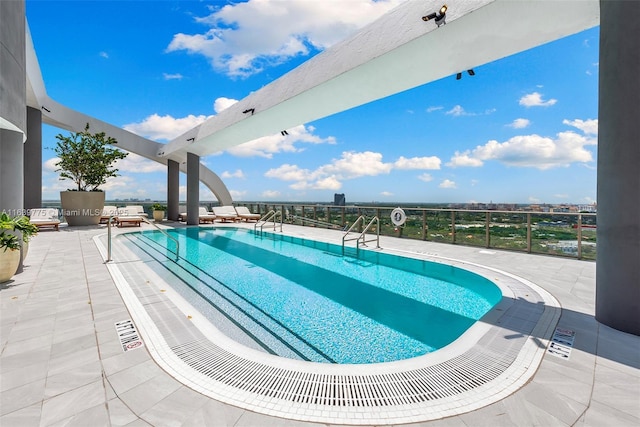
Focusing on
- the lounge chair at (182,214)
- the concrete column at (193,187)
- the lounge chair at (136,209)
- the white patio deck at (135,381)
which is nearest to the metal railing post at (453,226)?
the white patio deck at (135,381)

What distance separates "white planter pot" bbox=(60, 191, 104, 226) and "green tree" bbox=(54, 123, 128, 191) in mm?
359

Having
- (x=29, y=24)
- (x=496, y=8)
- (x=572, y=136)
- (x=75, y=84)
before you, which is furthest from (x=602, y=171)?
(x=75, y=84)

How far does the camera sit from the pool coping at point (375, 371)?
1.78 m

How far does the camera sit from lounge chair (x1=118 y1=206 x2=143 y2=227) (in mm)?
11981

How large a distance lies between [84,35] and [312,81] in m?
7.61

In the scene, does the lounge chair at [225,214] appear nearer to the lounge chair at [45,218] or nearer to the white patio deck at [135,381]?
the lounge chair at [45,218]

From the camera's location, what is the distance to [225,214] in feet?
51.4

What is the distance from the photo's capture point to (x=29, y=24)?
8266mm

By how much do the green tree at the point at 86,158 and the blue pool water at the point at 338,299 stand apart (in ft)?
21.4

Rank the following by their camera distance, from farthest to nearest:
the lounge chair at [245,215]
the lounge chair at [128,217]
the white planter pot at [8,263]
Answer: the lounge chair at [245,215]
the lounge chair at [128,217]
the white planter pot at [8,263]

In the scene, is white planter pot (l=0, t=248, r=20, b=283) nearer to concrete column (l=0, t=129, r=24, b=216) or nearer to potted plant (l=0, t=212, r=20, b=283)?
potted plant (l=0, t=212, r=20, b=283)

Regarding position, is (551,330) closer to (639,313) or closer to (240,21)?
(639,313)

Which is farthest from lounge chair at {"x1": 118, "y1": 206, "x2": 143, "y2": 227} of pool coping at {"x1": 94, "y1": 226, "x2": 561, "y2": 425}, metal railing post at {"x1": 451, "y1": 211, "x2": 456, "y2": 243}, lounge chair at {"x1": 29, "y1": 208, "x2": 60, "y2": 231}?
metal railing post at {"x1": 451, "y1": 211, "x2": 456, "y2": 243}

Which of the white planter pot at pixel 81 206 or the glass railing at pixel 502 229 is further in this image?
the white planter pot at pixel 81 206
